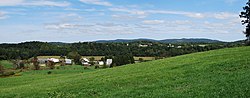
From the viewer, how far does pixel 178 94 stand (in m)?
19.2

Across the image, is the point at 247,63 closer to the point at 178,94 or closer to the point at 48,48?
the point at 178,94

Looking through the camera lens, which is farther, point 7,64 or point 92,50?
point 92,50

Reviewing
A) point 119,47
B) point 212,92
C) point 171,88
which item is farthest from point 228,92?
point 119,47

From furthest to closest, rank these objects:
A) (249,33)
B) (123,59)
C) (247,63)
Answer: (123,59) → (249,33) → (247,63)

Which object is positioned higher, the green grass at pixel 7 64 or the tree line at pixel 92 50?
the tree line at pixel 92 50

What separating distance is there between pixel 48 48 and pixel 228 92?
174 meters

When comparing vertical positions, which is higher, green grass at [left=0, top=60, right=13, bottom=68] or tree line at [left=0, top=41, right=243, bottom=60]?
tree line at [left=0, top=41, right=243, bottom=60]

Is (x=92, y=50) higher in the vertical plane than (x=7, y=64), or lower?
higher

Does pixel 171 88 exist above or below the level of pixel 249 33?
below

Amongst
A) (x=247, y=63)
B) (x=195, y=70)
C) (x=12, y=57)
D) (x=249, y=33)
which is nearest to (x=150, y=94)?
(x=195, y=70)

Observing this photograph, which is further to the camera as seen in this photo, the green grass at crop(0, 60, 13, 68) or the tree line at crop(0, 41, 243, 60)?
the tree line at crop(0, 41, 243, 60)

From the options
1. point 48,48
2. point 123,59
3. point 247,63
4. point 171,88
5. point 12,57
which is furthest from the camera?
point 48,48

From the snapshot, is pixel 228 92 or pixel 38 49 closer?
pixel 228 92

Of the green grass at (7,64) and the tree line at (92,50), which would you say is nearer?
the green grass at (7,64)
